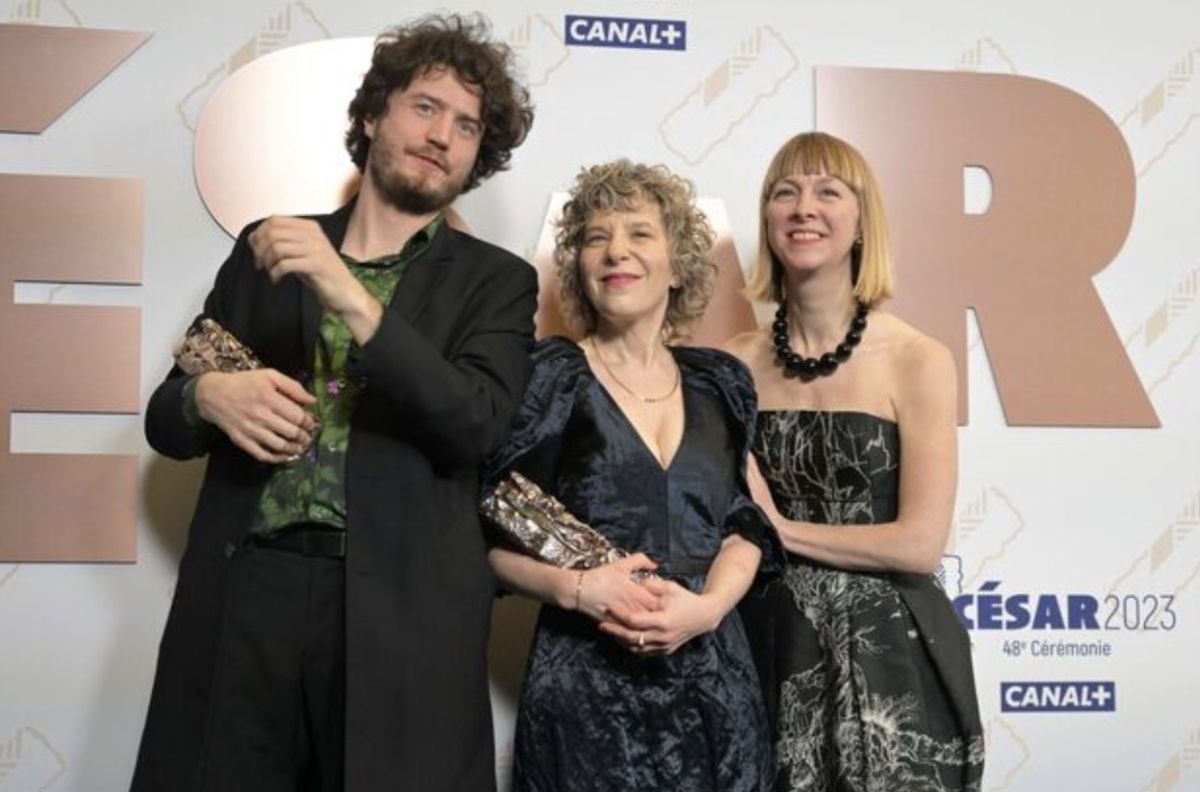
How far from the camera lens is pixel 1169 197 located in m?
2.19

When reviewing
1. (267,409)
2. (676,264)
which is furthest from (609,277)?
(267,409)

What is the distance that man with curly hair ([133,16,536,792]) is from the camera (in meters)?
1.31

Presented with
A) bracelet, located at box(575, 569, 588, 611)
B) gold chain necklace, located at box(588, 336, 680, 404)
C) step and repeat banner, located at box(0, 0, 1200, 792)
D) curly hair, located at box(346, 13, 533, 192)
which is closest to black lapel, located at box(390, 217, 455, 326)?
curly hair, located at box(346, 13, 533, 192)

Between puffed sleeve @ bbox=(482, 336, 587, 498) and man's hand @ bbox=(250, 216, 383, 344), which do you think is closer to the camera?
man's hand @ bbox=(250, 216, 383, 344)

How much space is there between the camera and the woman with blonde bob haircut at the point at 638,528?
146 centimetres

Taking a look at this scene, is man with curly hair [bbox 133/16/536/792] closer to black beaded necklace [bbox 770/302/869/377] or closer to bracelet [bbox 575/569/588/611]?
bracelet [bbox 575/569/588/611]

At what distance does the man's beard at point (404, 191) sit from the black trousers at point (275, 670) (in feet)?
1.52

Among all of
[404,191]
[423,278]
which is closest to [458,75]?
[404,191]

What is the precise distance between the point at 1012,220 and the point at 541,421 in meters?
1.07

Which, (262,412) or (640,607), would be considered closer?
(262,412)

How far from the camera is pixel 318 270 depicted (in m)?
1.25

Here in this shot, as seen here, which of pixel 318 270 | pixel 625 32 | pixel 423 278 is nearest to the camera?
pixel 318 270

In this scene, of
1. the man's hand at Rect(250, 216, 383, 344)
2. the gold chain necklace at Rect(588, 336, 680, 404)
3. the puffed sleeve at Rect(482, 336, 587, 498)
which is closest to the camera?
the man's hand at Rect(250, 216, 383, 344)

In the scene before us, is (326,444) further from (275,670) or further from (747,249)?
(747,249)
